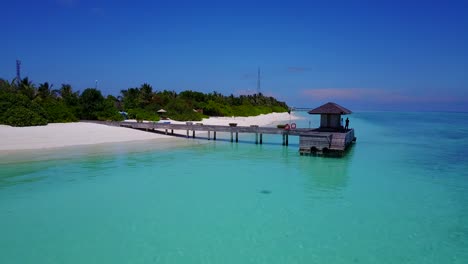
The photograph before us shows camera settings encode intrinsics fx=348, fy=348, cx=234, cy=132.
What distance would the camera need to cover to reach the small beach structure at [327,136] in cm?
2369

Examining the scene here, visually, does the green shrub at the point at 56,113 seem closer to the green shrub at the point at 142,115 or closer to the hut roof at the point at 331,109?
the green shrub at the point at 142,115

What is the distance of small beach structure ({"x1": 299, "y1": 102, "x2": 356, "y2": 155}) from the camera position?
2369 cm

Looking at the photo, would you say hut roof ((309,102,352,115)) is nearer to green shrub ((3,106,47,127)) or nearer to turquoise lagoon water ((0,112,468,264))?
turquoise lagoon water ((0,112,468,264))

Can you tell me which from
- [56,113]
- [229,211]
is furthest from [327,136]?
[56,113]

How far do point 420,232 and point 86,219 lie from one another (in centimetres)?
1004

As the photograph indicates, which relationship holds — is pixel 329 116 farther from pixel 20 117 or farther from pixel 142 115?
pixel 142 115

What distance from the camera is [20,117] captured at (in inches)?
1192

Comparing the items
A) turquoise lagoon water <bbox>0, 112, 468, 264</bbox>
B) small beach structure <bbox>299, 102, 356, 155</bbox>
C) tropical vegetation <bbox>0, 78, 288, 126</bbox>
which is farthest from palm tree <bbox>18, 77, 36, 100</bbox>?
small beach structure <bbox>299, 102, 356, 155</bbox>

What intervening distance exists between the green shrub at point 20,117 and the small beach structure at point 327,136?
78.2ft

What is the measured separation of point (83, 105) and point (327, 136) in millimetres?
29837

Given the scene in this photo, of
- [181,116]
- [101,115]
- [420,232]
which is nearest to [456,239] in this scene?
[420,232]

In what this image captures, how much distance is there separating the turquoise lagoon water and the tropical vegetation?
11071mm

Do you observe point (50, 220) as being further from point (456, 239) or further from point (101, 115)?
point (101, 115)

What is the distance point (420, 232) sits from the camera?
10102mm
